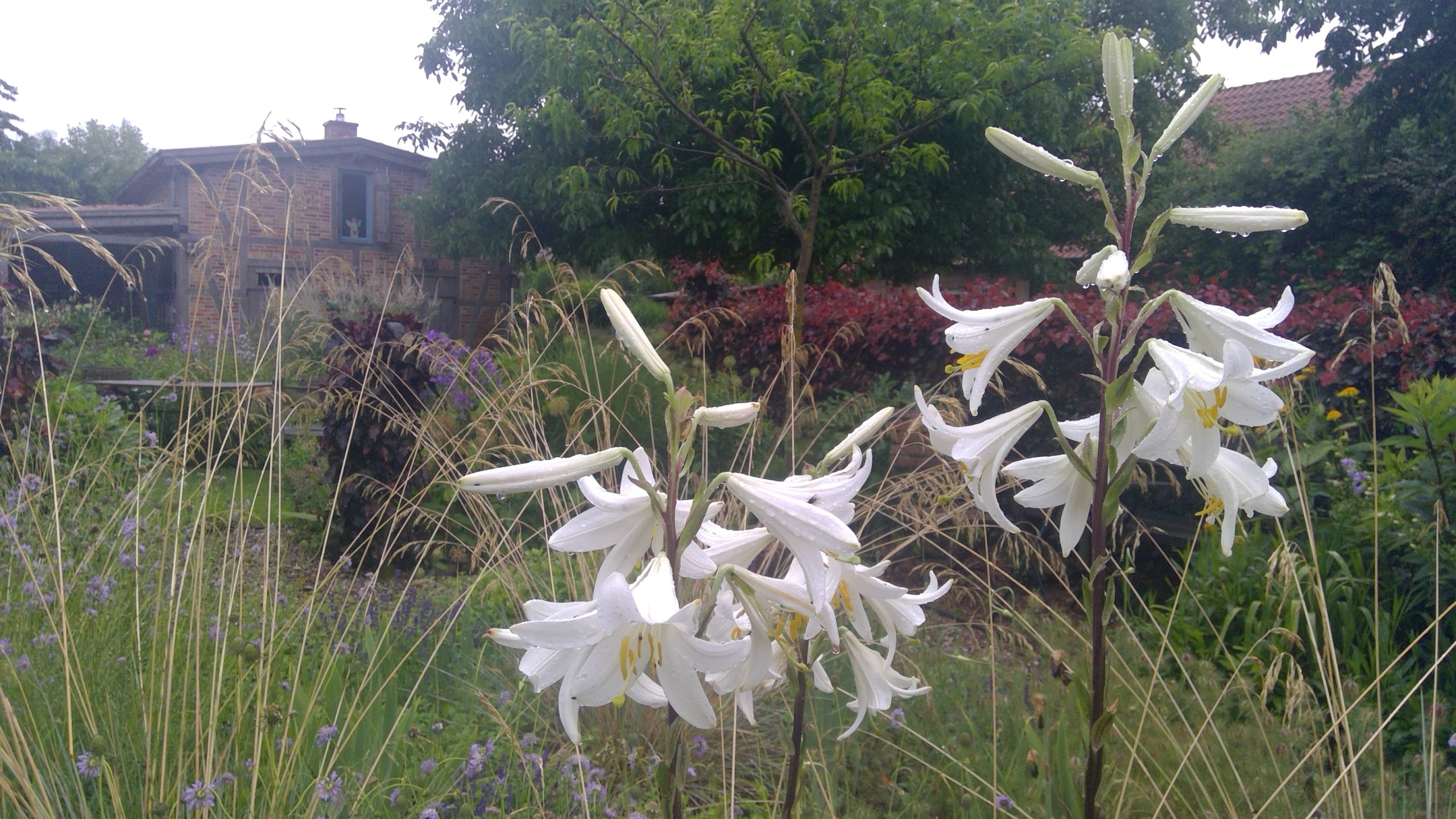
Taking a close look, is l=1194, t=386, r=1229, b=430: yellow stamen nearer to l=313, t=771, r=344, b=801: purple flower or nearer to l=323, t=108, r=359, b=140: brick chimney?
l=313, t=771, r=344, b=801: purple flower

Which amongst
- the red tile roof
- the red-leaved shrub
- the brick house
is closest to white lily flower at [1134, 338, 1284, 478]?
the red-leaved shrub

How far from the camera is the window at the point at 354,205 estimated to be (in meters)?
16.4

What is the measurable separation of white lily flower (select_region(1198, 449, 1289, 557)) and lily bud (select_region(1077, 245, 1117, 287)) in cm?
28

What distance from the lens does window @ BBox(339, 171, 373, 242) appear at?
16.4 metres

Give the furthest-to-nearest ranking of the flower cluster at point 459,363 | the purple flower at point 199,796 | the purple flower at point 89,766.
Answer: the flower cluster at point 459,363
the purple flower at point 89,766
the purple flower at point 199,796

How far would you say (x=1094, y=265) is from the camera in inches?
48.1

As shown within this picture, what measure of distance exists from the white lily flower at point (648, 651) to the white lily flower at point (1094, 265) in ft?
2.05

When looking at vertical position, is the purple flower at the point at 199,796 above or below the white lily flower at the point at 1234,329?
below

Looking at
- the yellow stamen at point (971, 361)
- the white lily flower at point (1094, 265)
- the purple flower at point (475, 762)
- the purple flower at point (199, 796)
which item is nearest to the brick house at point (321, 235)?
the purple flower at point (475, 762)

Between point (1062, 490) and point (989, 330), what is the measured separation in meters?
0.24

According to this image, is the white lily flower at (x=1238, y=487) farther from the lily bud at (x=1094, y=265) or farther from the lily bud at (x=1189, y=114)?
the lily bud at (x=1189, y=114)

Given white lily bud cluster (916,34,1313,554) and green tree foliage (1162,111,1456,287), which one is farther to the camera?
green tree foliage (1162,111,1456,287)

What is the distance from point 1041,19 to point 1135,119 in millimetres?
3925

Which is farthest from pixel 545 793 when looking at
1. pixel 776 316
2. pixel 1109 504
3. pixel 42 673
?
pixel 776 316
